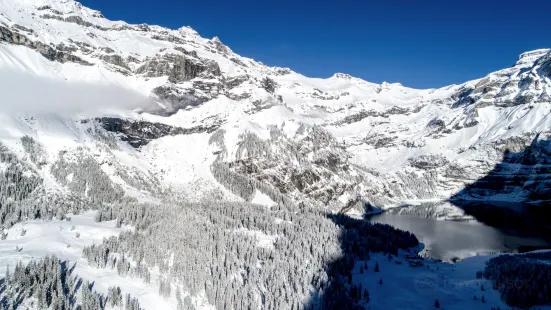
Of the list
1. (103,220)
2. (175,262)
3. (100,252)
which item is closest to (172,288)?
(175,262)

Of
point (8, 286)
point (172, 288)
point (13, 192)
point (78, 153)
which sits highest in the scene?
point (78, 153)

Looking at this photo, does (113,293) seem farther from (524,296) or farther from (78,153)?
(78,153)

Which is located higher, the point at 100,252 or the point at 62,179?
the point at 62,179

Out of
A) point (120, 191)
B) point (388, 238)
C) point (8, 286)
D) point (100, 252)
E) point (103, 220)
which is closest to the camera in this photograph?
point (8, 286)

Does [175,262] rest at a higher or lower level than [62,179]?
lower

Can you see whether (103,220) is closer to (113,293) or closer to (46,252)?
(46,252)

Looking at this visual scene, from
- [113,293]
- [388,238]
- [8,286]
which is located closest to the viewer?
[8,286]

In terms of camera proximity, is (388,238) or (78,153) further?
(78,153)

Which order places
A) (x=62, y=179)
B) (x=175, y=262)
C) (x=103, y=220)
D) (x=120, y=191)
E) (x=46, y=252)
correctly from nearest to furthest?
1. (x=46, y=252)
2. (x=175, y=262)
3. (x=103, y=220)
4. (x=62, y=179)
5. (x=120, y=191)

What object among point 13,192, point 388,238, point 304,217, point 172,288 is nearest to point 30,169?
point 13,192
